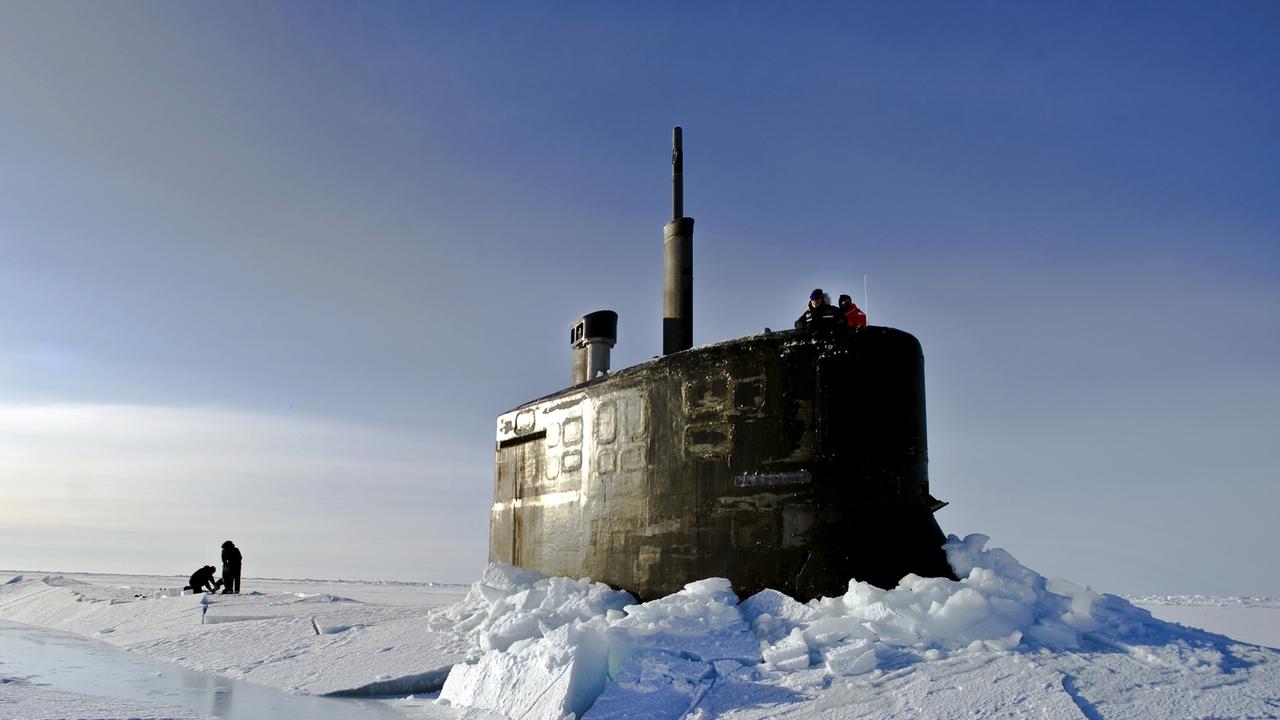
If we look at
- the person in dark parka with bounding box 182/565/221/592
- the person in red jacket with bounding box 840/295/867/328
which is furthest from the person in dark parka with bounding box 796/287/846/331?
the person in dark parka with bounding box 182/565/221/592

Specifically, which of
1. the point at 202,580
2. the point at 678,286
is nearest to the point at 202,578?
the point at 202,580

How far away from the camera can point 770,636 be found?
6.30m

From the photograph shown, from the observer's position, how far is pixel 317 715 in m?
6.70

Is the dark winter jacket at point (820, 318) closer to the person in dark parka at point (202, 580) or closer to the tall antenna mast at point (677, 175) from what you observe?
the tall antenna mast at point (677, 175)

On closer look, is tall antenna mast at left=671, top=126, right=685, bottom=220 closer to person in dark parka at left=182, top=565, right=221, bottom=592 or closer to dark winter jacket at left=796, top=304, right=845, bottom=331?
dark winter jacket at left=796, top=304, right=845, bottom=331

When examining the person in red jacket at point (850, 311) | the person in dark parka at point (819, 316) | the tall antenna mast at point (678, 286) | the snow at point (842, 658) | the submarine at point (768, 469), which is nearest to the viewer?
the snow at point (842, 658)

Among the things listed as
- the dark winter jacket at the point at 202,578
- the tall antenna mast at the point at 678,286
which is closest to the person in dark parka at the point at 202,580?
the dark winter jacket at the point at 202,578

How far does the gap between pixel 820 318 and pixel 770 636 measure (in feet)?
7.91

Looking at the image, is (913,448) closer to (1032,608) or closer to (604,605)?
(1032,608)

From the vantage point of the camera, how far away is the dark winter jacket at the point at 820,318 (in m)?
7.14

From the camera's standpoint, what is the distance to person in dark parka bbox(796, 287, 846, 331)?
7.14 m

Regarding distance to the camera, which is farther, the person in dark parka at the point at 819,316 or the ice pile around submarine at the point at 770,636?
the person in dark parka at the point at 819,316

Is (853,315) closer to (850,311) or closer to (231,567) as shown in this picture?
(850,311)

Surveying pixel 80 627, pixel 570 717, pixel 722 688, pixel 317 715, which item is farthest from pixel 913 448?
pixel 80 627
